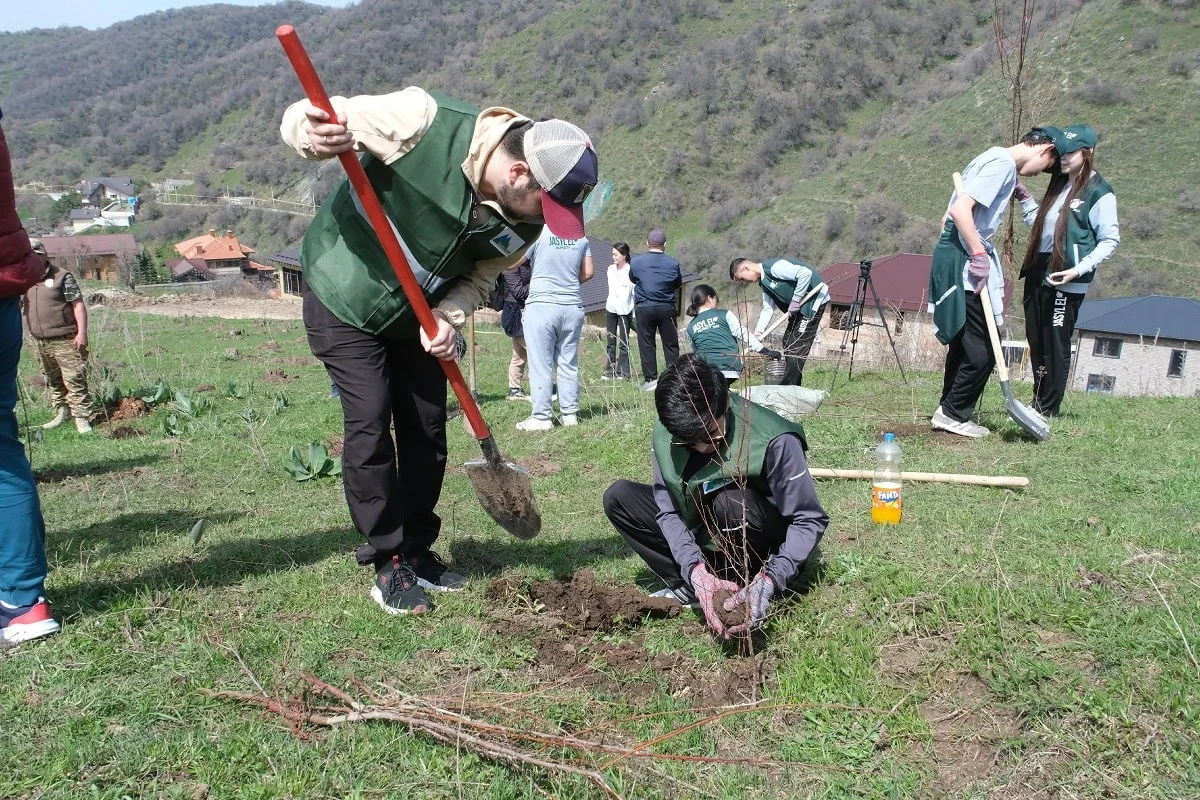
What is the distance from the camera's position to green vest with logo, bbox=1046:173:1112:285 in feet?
18.4

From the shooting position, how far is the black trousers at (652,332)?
10070 millimetres

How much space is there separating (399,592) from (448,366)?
3.01 ft

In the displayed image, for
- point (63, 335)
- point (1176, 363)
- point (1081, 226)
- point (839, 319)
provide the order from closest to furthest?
point (1081, 226), point (63, 335), point (839, 319), point (1176, 363)

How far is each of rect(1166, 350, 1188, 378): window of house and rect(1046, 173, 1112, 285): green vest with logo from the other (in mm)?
23767

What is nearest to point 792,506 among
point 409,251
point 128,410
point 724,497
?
point 724,497

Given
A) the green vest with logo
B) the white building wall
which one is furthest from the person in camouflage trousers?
the white building wall

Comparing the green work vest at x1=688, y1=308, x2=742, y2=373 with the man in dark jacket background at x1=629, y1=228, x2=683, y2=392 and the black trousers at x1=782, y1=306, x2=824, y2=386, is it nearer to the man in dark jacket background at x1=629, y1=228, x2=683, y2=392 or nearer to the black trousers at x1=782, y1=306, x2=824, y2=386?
the black trousers at x1=782, y1=306, x2=824, y2=386

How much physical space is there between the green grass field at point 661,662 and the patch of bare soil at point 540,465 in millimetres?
1288

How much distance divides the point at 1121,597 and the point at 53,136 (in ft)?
448

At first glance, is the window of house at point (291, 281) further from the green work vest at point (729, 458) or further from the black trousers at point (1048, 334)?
the green work vest at point (729, 458)

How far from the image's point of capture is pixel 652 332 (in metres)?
10.3

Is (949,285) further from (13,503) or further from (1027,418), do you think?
(13,503)

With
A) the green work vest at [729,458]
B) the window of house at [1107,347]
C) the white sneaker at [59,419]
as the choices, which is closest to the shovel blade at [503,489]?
the green work vest at [729,458]

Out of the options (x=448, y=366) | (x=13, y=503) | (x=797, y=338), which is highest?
(x=448, y=366)
